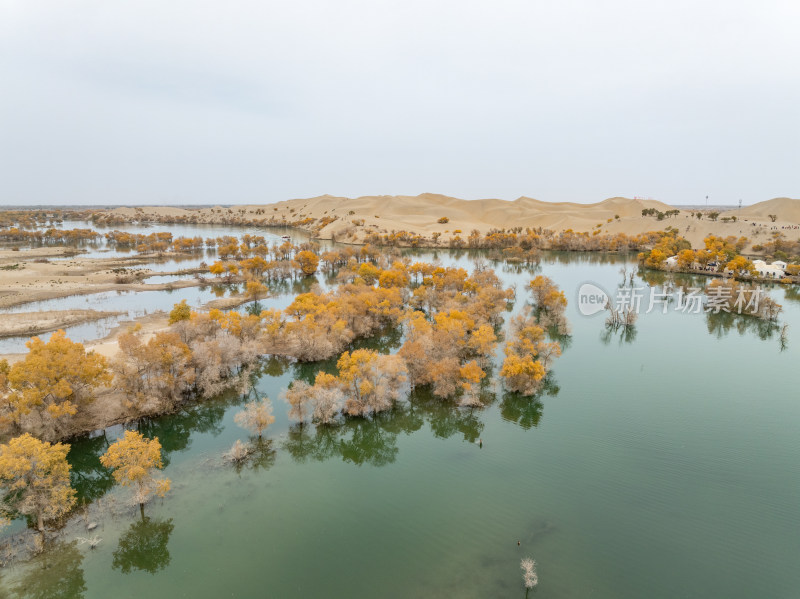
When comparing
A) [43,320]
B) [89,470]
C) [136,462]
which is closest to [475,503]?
→ [136,462]

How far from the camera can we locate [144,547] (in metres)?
16.5

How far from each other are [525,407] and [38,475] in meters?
25.5

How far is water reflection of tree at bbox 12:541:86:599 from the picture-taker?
A: 14648 mm

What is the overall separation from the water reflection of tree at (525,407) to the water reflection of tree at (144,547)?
1907cm

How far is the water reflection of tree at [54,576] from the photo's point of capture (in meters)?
14.6

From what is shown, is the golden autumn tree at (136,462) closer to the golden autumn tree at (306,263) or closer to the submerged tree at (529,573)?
the submerged tree at (529,573)

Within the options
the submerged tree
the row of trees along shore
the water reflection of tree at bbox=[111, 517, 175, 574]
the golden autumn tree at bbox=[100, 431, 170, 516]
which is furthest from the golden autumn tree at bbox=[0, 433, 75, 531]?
the submerged tree

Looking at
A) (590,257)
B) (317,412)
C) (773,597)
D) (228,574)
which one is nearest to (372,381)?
(317,412)

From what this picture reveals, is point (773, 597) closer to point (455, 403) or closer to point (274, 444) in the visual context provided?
point (455, 403)

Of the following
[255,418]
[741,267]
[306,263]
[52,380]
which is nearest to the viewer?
[52,380]

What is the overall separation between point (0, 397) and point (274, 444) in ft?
48.8

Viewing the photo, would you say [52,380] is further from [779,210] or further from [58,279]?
[779,210]

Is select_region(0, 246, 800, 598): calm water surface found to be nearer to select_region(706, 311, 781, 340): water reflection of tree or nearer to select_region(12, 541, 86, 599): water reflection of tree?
select_region(12, 541, 86, 599): water reflection of tree

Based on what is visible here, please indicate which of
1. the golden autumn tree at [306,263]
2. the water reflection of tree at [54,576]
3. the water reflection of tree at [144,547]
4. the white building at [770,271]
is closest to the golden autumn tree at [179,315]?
the water reflection of tree at [144,547]
